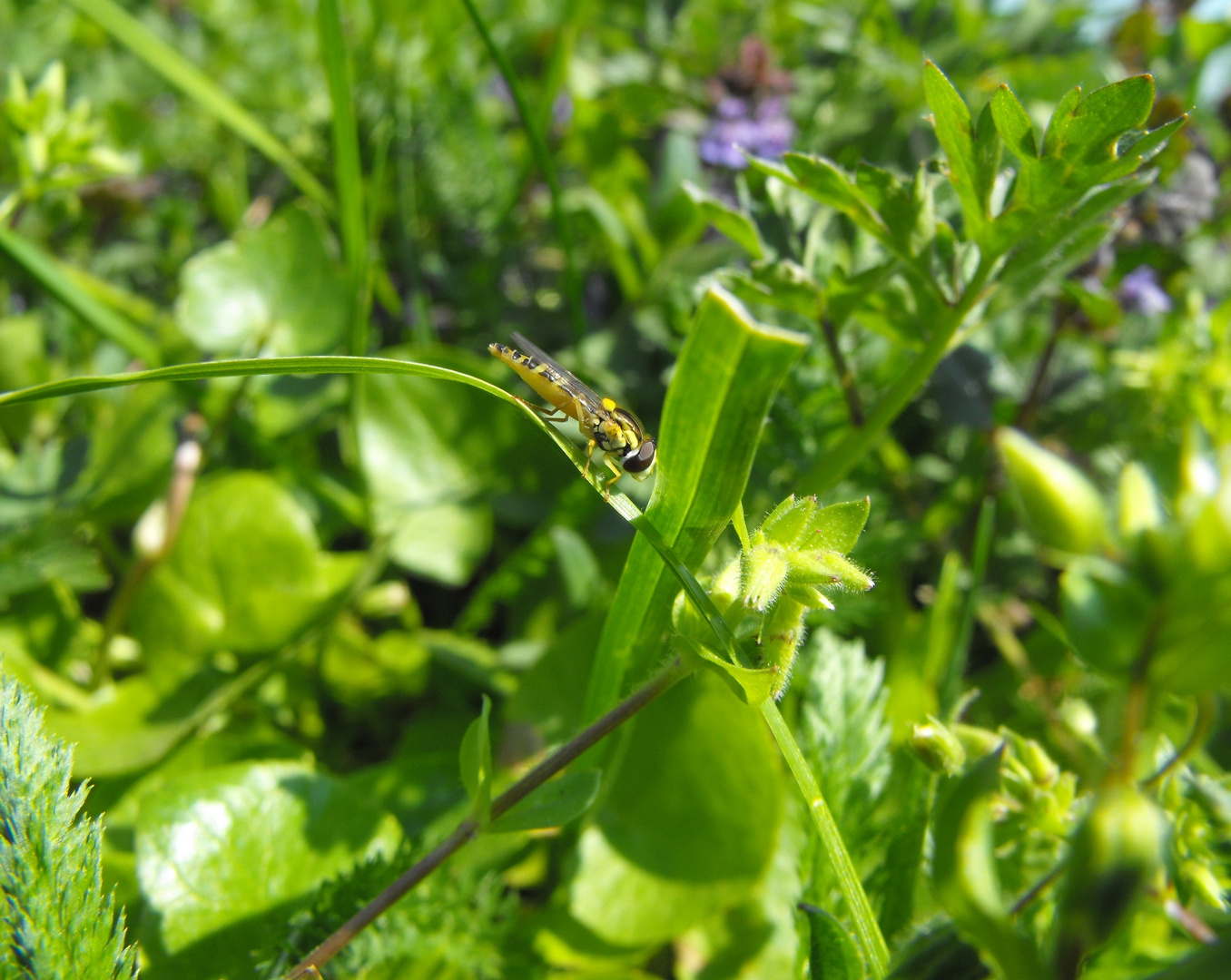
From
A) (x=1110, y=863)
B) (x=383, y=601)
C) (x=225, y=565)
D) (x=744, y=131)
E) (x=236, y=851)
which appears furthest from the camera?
(x=744, y=131)

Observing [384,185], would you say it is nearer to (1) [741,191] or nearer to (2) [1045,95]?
(1) [741,191]

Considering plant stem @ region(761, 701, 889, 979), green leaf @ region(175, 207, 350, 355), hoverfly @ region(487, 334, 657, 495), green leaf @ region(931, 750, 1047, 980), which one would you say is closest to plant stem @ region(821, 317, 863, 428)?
hoverfly @ region(487, 334, 657, 495)

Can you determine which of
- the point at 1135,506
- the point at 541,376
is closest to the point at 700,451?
the point at 1135,506

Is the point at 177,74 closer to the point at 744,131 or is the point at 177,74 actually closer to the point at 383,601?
the point at 383,601

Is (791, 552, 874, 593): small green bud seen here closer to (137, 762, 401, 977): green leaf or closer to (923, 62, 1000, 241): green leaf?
(923, 62, 1000, 241): green leaf

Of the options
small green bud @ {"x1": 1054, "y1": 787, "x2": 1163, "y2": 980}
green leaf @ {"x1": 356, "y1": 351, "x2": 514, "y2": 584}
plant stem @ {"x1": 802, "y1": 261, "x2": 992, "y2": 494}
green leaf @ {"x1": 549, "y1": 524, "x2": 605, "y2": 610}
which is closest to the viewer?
small green bud @ {"x1": 1054, "y1": 787, "x2": 1163, "y2": 980}

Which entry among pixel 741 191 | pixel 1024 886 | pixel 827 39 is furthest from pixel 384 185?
pixel 1024 886
